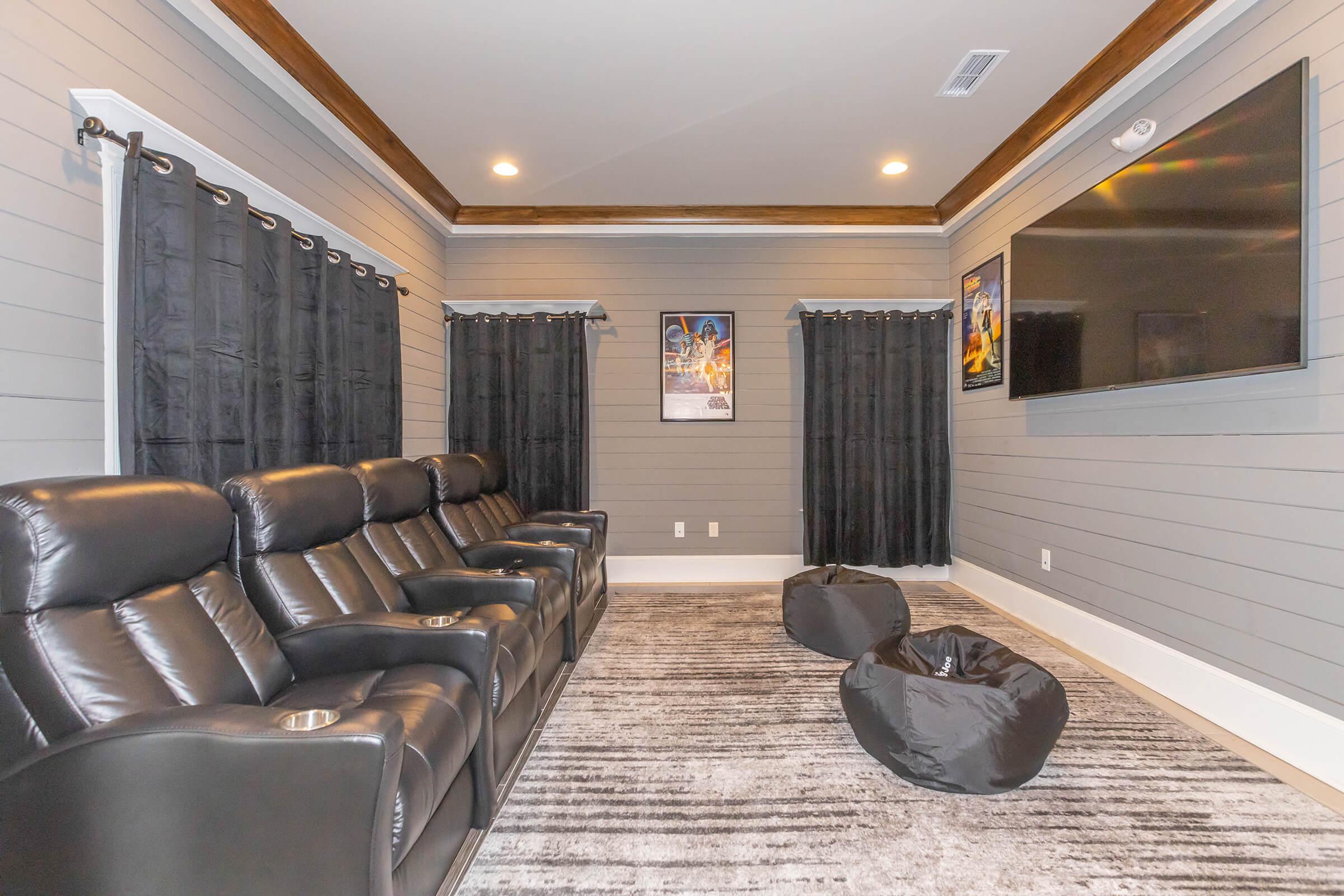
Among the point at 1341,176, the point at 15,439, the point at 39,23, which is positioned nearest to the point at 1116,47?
the point at 1341,176

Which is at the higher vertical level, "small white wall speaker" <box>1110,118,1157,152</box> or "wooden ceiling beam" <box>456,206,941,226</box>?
"wooden ceiling beam" <box>456,206,941,226</box>

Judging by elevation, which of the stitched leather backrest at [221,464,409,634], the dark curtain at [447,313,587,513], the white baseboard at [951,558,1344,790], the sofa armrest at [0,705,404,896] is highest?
the dark curtain at [447,313,587,513]

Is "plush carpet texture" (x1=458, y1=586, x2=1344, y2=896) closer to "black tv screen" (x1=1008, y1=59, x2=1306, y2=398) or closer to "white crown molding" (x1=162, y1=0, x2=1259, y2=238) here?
"black tv screen" (x1=1008, y1=59, x2=1306, y2=398)

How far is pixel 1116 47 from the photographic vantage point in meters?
2.73

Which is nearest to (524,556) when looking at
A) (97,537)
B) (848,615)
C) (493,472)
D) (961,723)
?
(493,472)

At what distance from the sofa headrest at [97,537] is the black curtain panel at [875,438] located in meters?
3.82

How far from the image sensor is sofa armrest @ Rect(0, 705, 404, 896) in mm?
1106

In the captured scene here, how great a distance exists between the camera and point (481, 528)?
3.51 metres

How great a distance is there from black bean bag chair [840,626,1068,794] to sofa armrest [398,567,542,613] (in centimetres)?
127

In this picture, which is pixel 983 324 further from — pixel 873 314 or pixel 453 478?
pixel 453 478

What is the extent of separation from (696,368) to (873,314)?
4.60ft

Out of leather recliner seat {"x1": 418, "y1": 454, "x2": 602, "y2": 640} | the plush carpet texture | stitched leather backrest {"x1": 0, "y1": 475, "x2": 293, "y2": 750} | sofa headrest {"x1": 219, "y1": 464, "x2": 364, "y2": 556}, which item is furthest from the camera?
leather recliner seat {"x1": 418, "y1": 454, "x2": 602, "y2": 640}

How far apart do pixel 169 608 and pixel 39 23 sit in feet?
5.74

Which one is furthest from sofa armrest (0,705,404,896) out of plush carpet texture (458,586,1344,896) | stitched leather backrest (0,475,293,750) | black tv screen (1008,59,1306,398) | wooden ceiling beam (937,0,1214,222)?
wooden ceiling beam (937,0,1214,222)
